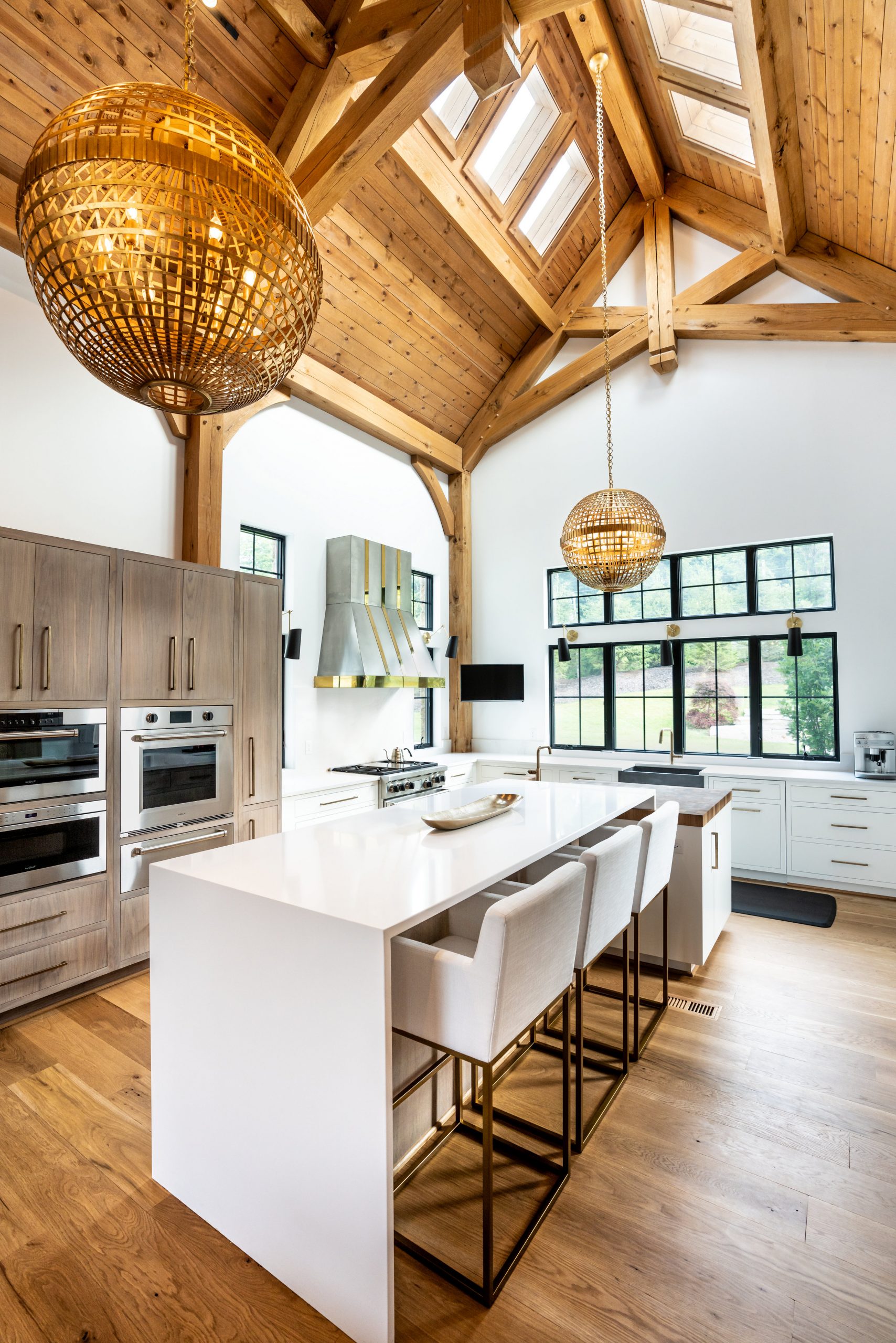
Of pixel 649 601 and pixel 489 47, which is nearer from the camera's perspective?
pixel 489 47

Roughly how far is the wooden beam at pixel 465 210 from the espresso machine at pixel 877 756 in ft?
14.4

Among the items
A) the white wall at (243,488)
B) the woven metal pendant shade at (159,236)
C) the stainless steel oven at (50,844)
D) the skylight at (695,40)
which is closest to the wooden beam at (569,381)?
the white wall at (243,488)

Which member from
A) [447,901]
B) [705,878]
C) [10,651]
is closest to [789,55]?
[705,878]

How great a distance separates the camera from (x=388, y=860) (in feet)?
6.24

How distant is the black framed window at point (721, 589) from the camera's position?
5.00 meters

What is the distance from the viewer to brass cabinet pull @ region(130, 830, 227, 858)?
10.5 ft

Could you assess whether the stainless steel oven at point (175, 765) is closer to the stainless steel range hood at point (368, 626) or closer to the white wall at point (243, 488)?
the white wall at point (243, 488)

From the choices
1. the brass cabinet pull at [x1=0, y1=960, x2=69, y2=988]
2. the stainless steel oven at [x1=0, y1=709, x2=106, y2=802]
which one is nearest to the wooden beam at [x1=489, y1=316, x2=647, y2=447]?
the stainless steel oven at [x1=0, y1=709, x2=106, y2=802]

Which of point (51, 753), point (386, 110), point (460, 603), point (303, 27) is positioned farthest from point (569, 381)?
point (51, 753)

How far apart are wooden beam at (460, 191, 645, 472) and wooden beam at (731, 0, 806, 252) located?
142 centimetres

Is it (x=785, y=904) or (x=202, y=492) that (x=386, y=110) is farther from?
(x=785, y=904)

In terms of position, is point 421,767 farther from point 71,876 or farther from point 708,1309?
point 708,1309

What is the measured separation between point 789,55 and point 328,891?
14.4ft

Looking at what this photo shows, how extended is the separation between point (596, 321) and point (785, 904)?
16.5ft
